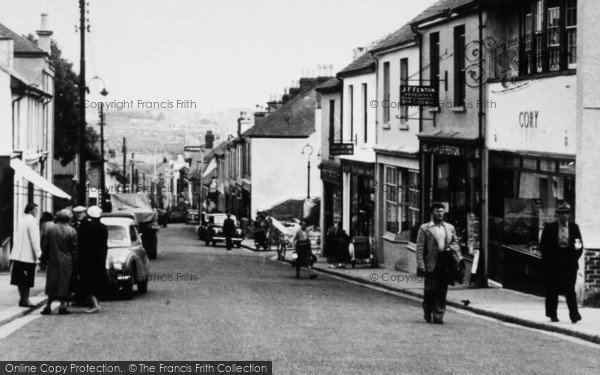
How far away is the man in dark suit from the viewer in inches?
603

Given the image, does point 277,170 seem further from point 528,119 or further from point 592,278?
point 592,278

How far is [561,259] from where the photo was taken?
15453mm

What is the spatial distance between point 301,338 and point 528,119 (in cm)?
986

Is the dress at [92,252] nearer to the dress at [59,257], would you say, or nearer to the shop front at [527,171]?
the dress at [59,257]

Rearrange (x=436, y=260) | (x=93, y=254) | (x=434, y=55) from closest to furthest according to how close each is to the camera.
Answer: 1. (x=436, y=260)
2. (x=93, y=254)
3. (x=434, y=55)

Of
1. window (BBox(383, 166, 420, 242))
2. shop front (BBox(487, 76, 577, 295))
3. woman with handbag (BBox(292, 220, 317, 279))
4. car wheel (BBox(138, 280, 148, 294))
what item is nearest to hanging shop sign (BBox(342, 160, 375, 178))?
window (BBox(383, 166, 420, 242))

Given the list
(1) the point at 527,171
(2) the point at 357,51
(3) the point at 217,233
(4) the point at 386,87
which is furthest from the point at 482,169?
(3) the point at 217,233

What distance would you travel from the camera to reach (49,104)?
4519 centimetres

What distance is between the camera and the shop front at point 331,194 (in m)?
42.0

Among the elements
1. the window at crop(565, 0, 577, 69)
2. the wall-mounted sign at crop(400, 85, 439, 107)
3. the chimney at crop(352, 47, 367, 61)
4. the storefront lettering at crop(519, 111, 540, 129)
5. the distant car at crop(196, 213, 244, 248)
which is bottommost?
the distant car at crop(196, 213, 244, 248)

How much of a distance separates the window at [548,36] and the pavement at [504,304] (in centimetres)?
464

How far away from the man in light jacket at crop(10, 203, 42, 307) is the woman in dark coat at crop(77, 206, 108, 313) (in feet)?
3.11

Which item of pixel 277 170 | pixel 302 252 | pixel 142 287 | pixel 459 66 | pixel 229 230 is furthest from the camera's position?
pixel 277 170

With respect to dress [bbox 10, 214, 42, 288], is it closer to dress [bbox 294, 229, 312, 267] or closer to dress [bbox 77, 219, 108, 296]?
dress [bbox 77, 219, 108, 296]
